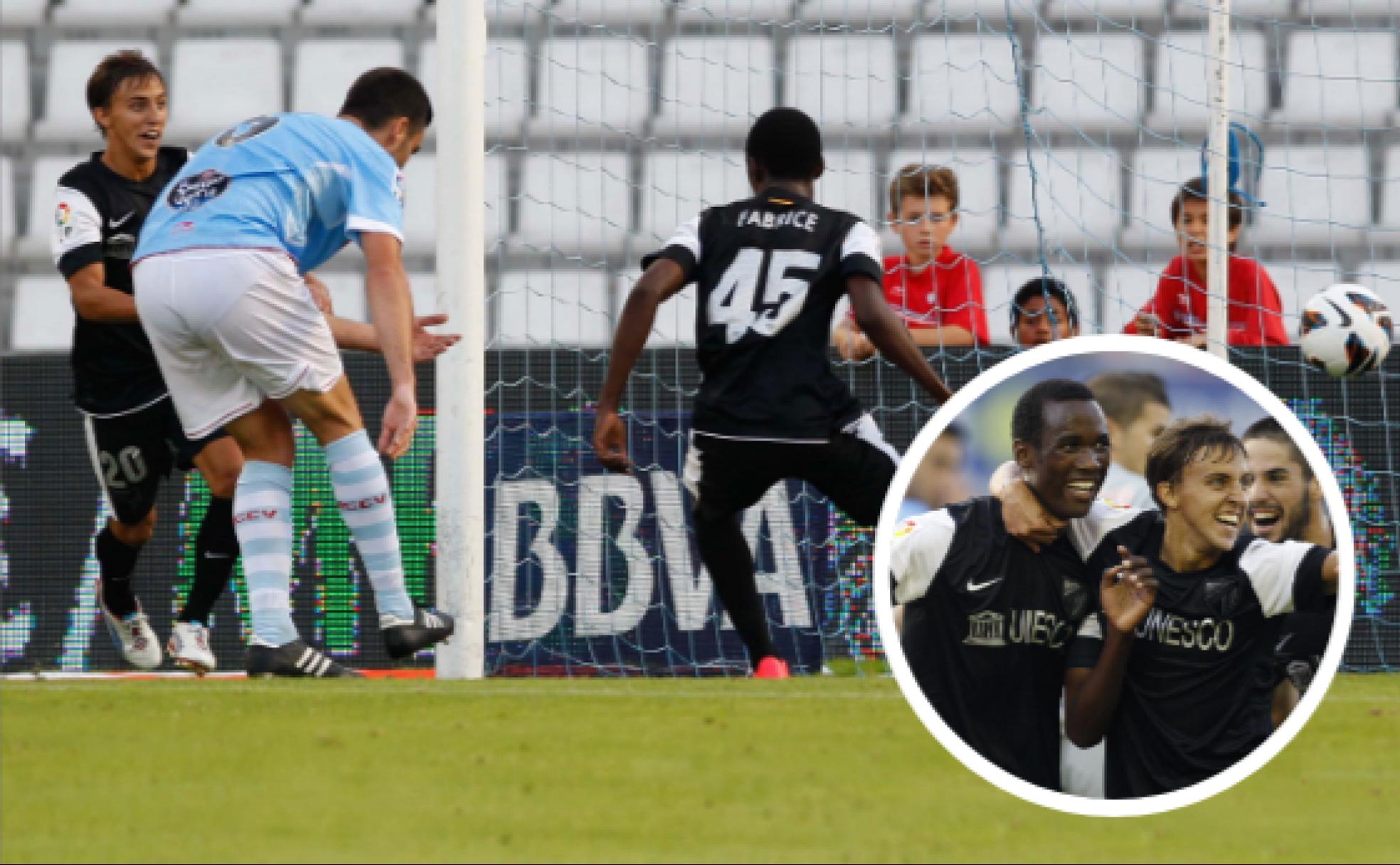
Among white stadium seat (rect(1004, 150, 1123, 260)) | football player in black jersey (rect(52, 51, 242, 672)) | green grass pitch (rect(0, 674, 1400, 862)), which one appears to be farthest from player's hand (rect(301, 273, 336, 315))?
white stadium seat (rect(1004, 150, 1123, 260))

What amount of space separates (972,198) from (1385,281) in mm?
2255

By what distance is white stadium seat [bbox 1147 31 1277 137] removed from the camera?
11.3 metres

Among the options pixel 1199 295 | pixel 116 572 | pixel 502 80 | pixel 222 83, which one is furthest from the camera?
pixel 222 83

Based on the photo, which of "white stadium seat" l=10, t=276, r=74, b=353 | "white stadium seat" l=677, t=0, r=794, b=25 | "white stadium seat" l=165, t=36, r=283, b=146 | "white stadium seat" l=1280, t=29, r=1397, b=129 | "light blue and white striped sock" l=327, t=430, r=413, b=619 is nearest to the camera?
"light blue and white striped sock" l=327, t=430, r=413, b=619

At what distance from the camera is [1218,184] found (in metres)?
7.11

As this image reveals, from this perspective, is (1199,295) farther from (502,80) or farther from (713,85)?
(502,80)

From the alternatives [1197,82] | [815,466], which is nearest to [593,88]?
[1197,82]

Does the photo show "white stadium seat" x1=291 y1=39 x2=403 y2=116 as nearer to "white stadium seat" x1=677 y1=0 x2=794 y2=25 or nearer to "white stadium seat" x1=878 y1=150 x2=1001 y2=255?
"white stadium seat" x1=677 y1=0 x2=794 y2=25

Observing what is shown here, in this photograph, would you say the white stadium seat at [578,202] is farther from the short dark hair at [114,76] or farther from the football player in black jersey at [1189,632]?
the football player in black jersey at [1189,632]

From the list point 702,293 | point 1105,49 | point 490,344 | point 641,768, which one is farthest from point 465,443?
point 1105,49

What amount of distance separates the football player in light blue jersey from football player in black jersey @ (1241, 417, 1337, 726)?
105 inches

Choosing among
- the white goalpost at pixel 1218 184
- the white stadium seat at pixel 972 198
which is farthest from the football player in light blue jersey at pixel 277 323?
the white stadium seat at pixel 972 198

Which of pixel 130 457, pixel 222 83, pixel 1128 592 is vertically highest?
pixel 222 83

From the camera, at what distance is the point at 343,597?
24.6 ft
